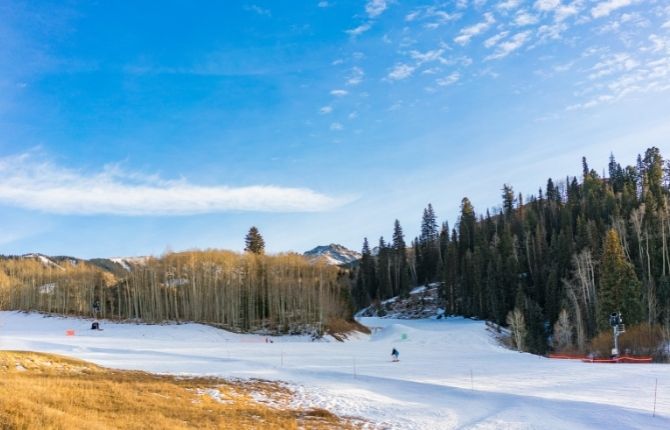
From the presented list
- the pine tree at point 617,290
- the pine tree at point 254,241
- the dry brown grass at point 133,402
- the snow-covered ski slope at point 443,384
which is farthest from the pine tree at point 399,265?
the dry brown grass at point 133,402

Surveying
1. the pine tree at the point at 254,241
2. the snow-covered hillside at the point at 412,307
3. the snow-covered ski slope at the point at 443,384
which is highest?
the pine tree at the point at 254,241

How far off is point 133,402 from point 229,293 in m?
53.2

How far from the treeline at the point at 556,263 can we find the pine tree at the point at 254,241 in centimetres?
3753

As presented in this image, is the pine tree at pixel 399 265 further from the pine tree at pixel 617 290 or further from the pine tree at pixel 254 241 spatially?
the pine tree at pixel 617 290

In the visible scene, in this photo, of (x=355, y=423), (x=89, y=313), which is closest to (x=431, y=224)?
(x=89, y=313)

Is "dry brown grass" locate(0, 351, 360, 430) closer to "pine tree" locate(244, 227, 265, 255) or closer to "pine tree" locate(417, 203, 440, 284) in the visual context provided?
"pine tree" locate(244, 227, 265, 255)

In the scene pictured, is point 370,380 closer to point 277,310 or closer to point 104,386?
point 104,386

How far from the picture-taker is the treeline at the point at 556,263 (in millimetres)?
60344

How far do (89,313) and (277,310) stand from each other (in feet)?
103

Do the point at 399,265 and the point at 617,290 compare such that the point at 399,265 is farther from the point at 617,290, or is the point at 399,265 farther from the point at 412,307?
the point at 617,290

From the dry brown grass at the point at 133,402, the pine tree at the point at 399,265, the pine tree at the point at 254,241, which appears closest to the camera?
the dry brown grass at the point at 133,402

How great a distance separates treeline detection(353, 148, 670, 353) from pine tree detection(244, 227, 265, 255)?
123 feet

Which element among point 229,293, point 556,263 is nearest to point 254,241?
point 229,293

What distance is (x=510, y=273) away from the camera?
291 ft
